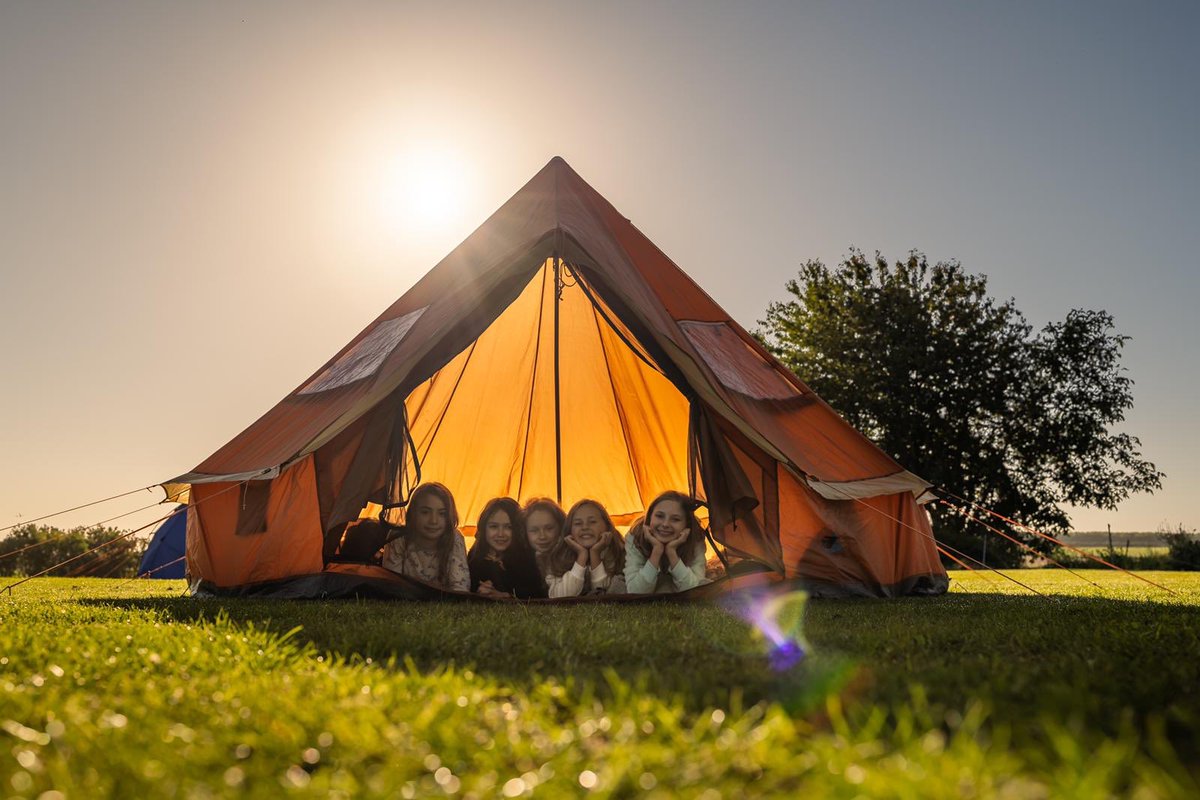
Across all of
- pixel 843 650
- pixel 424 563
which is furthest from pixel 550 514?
pixel 843 650

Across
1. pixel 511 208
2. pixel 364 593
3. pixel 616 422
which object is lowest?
pixel 364 593

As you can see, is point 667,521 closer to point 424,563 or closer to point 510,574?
point 510,574

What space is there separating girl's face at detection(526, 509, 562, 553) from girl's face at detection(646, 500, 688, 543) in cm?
69

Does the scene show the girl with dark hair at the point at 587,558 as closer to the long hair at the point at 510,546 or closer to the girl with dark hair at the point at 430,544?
the long hair at the point at 510,546

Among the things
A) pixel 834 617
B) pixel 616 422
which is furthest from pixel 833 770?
pixel 616 422

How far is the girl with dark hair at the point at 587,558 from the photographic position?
482cm

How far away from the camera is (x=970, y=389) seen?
18.1 metres

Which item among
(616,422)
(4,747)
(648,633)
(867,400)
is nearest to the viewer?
(4,747)

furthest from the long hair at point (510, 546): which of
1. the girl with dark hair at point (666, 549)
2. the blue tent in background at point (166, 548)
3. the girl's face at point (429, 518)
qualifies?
the blue tent in background at point (166, 548)

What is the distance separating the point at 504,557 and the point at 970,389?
15.5 metres

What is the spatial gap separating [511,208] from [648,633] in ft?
9.89

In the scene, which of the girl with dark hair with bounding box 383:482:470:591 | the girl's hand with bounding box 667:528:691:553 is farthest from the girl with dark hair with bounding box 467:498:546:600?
the girl's hand with bounding box 667:528:691:553

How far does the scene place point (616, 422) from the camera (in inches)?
270

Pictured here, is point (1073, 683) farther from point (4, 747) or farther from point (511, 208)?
point (511, 208)
